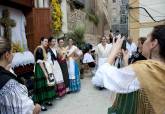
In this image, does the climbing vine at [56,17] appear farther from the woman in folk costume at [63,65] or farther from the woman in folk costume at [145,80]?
the woman in folk costume at [145,80]

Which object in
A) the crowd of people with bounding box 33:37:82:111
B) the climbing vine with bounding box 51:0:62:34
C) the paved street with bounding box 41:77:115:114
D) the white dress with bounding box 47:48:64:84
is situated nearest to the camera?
the paved street with bounding box 41:77:115:114

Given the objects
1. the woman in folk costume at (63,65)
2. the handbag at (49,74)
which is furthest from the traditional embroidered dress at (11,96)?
the woman in folk costume at (63,65)

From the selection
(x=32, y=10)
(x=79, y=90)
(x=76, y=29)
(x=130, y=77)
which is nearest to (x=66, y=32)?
(x=76, y=29)

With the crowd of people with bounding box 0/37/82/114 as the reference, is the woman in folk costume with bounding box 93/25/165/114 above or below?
above

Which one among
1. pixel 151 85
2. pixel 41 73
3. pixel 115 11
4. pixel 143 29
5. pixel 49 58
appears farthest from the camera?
pixel 115 11

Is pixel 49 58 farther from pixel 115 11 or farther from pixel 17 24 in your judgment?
pixel 115 11

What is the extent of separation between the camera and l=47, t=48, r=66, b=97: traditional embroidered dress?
6.52m

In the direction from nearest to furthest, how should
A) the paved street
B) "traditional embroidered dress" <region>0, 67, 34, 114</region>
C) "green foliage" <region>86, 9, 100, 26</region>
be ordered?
"traditional embroidered dress" <region>0, 67, 34, 114</region>, the paved street, "green foliage" <region>86, 9, 100, 26</region>

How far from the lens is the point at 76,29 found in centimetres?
1131

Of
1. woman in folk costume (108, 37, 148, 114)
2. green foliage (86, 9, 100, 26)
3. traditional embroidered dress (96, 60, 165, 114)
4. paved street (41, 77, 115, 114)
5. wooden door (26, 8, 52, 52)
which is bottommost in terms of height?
paved street (41, 77, 115, 114)

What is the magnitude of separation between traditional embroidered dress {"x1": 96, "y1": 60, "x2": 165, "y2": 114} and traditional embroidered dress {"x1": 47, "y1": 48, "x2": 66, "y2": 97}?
4931 millimetres

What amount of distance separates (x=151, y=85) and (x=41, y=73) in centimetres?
458

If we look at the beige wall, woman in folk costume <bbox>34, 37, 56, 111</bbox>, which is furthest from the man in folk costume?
the beige wall

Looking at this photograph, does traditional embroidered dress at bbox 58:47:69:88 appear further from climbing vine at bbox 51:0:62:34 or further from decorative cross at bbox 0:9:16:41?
climbing vine at bbox 51:0:62:34
